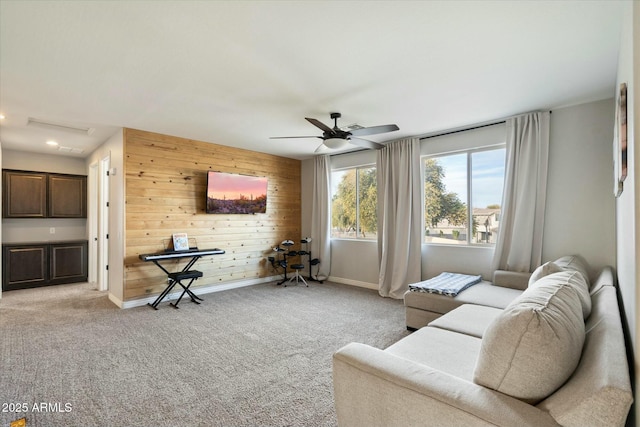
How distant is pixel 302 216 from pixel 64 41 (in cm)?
504

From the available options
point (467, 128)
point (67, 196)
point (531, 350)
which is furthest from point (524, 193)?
point (67, 196)

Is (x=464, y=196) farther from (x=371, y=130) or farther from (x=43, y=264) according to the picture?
(x=43, y=264)

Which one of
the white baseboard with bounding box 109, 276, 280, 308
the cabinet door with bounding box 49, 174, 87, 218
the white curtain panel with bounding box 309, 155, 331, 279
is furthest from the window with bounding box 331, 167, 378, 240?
the cabinet door with bounding box 49, 174, 87, 218

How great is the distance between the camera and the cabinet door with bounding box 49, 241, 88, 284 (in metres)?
5.71

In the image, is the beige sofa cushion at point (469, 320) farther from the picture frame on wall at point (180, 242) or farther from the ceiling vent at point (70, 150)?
the ceiling vent at point (70, 150)

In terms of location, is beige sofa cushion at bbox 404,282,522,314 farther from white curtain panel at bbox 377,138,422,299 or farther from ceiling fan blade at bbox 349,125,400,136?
ceiling fan blade at bbox 349,125,400,136

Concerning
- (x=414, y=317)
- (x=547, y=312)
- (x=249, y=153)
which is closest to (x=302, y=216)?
(x=249, y=153)

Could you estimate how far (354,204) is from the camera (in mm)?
5914

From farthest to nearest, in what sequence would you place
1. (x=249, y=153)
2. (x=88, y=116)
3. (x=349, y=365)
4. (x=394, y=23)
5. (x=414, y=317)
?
1. (x=249, y=153)
2. (x=88, y=116)
3. (x=414, y=317)
4. (x=394, y=23)
5. (x=349, y=365)

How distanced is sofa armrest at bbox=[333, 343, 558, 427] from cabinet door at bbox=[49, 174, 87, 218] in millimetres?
→ 6953

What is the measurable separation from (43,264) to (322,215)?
17.4 ft

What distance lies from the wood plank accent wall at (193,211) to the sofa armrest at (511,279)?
4.05 meters

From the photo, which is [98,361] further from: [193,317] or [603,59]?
[603,59]

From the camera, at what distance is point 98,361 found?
2.71m
